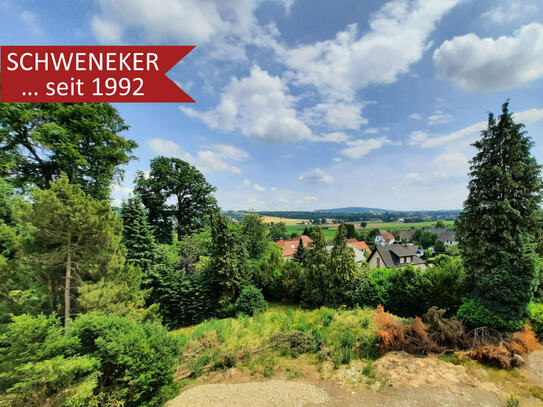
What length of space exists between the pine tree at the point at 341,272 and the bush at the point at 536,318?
6.87 m

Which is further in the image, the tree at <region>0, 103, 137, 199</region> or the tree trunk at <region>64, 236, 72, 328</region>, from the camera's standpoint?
the tree at <region>0, 103, 137, 199</region>

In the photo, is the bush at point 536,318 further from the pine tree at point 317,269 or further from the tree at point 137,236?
the tree at point 137,236

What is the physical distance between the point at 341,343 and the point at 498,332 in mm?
5145

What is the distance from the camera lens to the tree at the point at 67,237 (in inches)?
247

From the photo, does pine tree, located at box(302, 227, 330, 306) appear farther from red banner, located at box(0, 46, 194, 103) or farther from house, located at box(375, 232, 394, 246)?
house, located at box(375, 232, 394, 246)

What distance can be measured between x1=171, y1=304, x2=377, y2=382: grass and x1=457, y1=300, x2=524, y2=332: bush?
3.38m

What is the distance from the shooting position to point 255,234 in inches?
901

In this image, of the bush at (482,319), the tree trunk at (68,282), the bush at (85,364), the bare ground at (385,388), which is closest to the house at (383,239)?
the bush at (482,319)

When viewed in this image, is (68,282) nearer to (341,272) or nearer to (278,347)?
(278,347)

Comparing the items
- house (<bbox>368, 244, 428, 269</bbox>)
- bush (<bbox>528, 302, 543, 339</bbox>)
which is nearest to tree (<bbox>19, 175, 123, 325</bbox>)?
bush (<bbox>528, 302, 543, 339</bbox>)

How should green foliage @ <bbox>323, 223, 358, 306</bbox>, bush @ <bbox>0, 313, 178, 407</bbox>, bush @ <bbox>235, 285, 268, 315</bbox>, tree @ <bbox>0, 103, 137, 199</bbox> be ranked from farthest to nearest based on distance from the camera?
bush @ <bbox>235, 285, 268, 315</bbox>, green foliage @ <bbox>323, 223, 358, 306</bbox>, tree @ <bbox>0, 103, 137, 199</bbox>, bush @ <bbox>0, 313, 178, 407</bbox>

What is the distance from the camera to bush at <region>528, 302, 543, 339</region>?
23.5ft

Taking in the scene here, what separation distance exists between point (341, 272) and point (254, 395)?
29.2ft

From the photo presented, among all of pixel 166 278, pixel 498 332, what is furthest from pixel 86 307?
pixel 498 332
